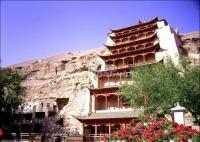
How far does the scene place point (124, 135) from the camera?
39.8 feet

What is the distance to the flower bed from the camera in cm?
1120

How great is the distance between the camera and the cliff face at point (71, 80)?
1681 inches

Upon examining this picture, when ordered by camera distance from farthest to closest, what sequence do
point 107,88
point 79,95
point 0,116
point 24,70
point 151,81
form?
point 24,70 < point 79,95 < point 107,88 < point 0,116 < point 151,81

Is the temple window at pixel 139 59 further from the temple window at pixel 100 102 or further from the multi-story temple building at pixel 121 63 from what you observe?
the temple window at pixel 100 102

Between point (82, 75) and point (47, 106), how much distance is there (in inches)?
347

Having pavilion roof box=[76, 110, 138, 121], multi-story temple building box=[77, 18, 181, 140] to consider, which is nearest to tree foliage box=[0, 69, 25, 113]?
pavilion roof box=[76, 110, 138, 121]

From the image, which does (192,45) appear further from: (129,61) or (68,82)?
(68,82)

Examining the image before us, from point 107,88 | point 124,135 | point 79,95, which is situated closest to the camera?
point 124,135

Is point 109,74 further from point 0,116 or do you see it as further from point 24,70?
point 24,70

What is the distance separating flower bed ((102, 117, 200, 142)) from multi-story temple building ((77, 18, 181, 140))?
61.4 feet

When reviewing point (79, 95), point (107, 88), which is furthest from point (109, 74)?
point (79, 95)

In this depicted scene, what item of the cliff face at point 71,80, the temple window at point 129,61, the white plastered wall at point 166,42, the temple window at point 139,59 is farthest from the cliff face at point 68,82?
the white plastered wall at point 166,42

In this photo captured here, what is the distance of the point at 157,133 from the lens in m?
11.4

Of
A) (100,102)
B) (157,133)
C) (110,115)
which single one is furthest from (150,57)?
(157,133)
